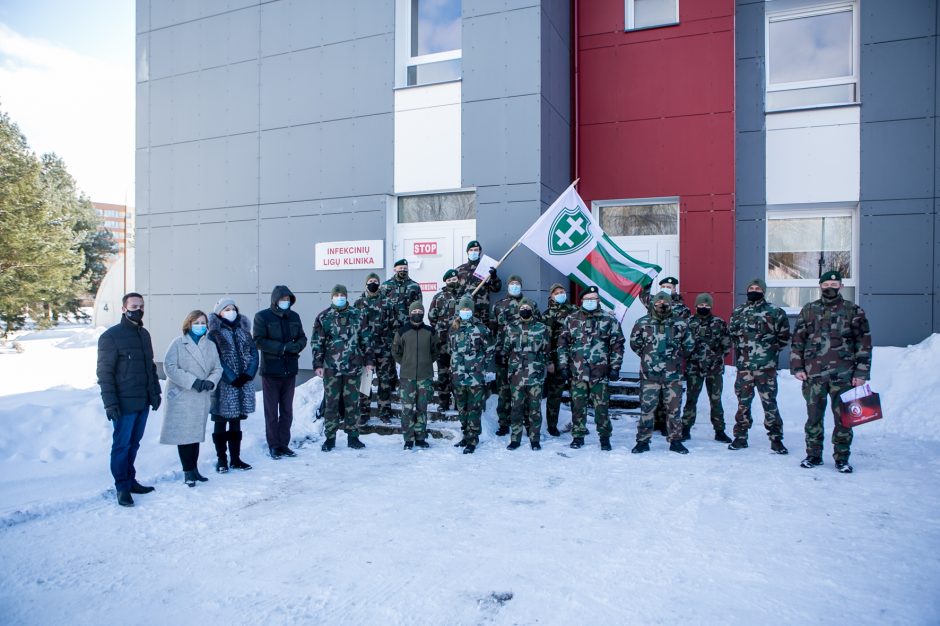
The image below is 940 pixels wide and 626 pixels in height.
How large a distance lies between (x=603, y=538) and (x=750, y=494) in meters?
1.82

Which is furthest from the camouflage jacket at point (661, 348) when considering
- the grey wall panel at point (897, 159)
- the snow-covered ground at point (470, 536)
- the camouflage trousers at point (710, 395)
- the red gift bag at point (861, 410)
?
the grey wall panel at point (897, 159)

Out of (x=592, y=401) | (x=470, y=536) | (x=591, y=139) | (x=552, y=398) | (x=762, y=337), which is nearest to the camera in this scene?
(x=470, y=536)

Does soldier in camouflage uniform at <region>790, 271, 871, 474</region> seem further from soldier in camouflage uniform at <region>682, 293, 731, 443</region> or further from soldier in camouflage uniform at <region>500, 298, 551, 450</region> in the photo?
soldier in camouflage uniform at <region>500, 298, 551, 450</region>

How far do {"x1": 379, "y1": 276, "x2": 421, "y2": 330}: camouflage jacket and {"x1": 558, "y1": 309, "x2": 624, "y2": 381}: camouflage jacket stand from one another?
91.4 inches

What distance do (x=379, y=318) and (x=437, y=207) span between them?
8.25ft

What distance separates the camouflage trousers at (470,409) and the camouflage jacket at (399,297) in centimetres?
160

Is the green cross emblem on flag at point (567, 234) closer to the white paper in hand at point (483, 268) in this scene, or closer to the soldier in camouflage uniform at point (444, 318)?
the white paper in hand at point (483, 268)

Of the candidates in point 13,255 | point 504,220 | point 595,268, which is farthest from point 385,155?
point 13,255

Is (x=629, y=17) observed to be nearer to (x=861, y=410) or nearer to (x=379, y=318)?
(x=379, y=318)

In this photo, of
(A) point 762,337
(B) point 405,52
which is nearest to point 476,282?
(A) point 762,337

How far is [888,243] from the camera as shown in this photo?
9.44m

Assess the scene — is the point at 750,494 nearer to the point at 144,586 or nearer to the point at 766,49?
the point at 144,586

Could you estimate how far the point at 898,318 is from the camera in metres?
9.38

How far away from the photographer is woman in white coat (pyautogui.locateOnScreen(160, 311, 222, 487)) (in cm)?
575
